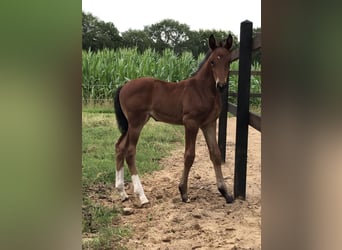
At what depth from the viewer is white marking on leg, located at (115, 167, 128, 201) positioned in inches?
46.2

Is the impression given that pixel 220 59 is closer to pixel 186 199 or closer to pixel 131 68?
pixel 131 68

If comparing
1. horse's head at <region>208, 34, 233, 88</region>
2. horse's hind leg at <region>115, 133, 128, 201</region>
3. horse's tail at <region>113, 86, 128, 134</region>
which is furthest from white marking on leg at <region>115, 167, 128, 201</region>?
horse's head at <region>208, 34, 233, 88</region>

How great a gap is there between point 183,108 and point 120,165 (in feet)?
0.82

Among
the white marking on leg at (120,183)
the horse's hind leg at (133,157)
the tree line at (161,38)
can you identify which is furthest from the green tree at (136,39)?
the white marking on leg at (120,183)

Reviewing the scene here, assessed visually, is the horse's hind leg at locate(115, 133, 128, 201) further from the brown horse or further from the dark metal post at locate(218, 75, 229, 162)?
the dark metal post at locate(218, 75, 229, 162)

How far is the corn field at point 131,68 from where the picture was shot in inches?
46.1

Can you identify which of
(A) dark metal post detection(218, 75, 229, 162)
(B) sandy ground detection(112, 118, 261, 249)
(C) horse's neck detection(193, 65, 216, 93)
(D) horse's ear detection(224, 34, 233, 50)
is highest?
(D) horse's ear detection(224, 34, 233, 50)

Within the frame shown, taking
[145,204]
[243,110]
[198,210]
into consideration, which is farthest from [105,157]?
[243,110]

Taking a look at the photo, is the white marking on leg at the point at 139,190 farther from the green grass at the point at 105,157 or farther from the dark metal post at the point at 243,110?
the dark metal post at the point at 243,110

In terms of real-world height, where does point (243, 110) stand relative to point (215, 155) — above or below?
above

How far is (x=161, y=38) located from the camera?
47.1 inches

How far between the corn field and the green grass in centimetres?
6
